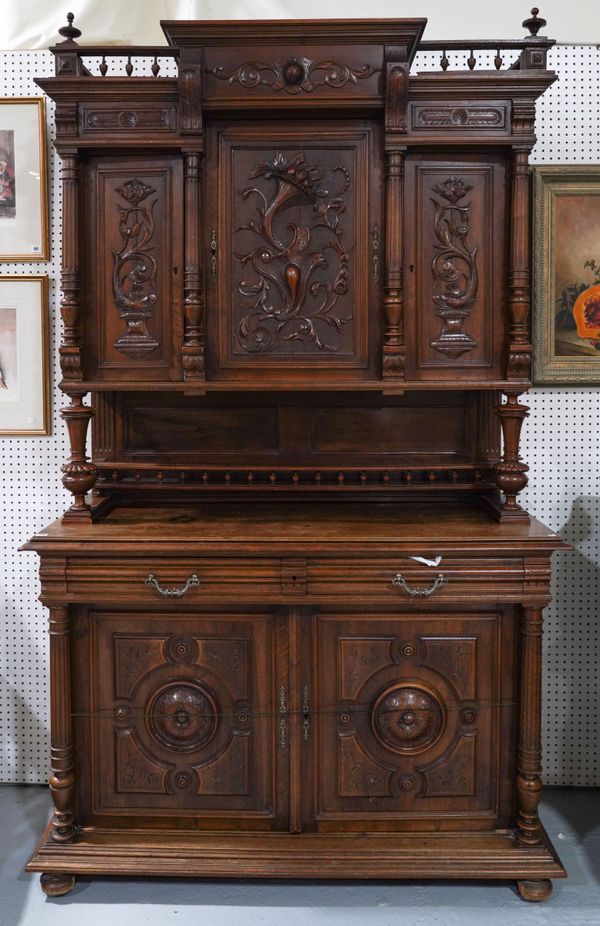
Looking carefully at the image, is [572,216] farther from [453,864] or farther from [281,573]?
[453,864]

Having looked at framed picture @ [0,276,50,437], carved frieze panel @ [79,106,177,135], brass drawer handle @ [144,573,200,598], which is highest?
carved frieze panel @ [79,106,177,135]

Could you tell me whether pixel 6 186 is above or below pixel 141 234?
above

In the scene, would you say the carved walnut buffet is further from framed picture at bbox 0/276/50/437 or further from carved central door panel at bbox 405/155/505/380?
framed picture at bbox 0/276/50/437

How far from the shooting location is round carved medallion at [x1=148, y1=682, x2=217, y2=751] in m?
2.95

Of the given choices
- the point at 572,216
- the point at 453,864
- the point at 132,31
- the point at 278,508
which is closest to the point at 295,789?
the point at 453,864

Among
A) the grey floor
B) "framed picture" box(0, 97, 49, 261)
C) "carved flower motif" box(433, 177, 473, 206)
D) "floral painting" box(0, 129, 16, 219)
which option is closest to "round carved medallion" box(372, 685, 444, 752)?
the grey floor

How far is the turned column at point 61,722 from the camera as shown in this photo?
290cm

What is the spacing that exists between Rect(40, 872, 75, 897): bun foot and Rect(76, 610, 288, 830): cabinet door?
193mm

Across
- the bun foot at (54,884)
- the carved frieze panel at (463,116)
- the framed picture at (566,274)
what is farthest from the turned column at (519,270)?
the bun foot at (54,884)

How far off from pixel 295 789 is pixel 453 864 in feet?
1.91

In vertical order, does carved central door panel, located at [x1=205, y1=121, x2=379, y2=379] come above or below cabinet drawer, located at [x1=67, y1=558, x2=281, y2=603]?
above

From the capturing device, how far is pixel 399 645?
115 inches

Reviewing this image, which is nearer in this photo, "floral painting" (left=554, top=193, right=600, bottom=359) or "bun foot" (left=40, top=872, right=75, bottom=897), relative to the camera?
"bun foot" (left=40, top=872, right=75, bottom=897)

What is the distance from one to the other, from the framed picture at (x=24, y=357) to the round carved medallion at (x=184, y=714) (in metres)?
1.28
